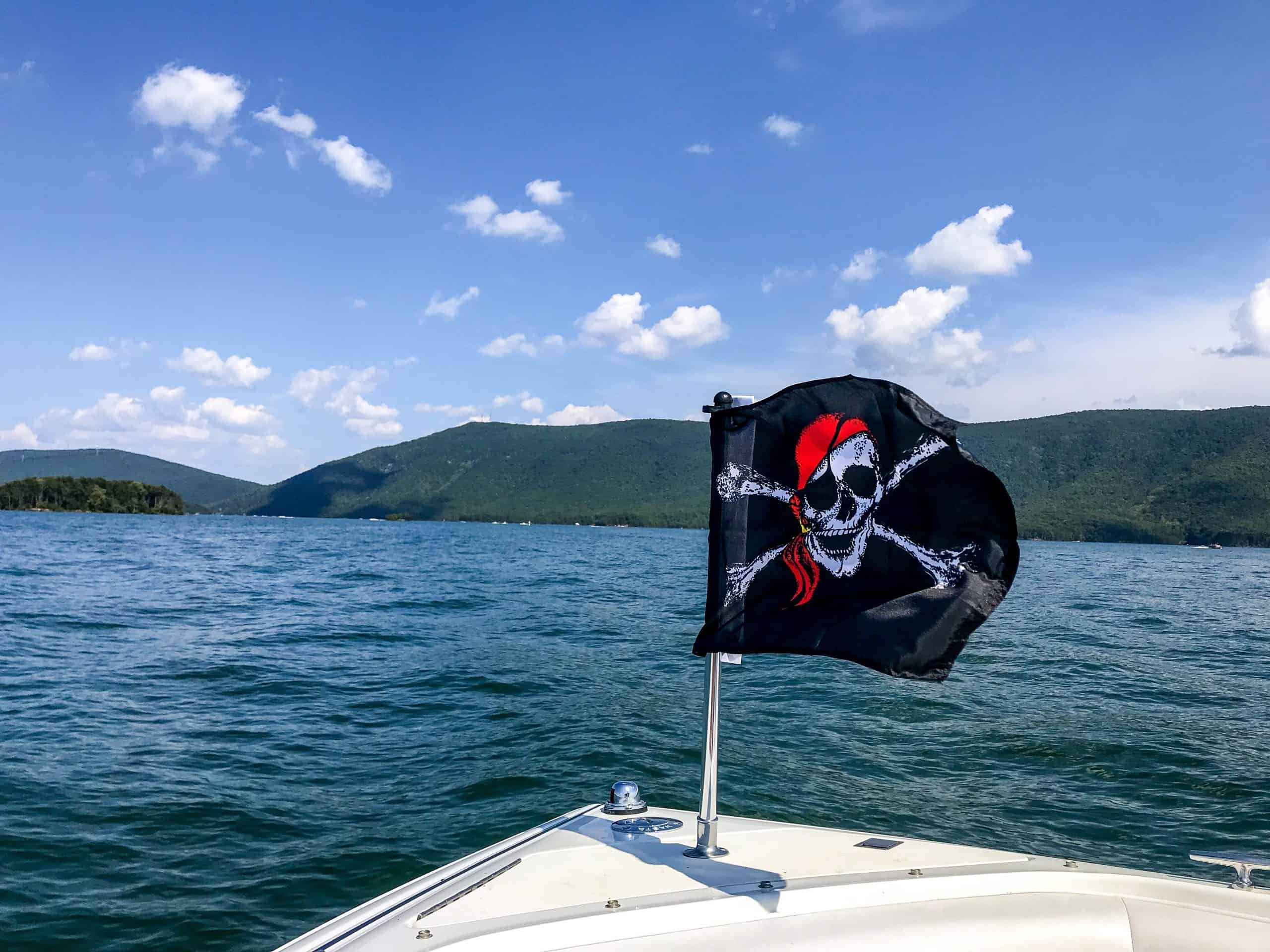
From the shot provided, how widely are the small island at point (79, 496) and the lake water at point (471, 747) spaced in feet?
624

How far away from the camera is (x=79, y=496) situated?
18662cm

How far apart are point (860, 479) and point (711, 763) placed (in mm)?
1916

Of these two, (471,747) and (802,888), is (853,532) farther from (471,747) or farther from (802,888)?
(471,747)

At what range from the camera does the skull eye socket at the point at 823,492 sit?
179 inches

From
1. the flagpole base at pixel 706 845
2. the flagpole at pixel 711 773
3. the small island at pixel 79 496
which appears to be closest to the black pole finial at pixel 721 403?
the flagpole at pixel 711 773

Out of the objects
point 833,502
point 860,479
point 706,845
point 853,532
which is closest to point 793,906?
point 706,845

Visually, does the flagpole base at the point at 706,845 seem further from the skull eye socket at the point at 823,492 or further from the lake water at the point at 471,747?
the lake water at the point at 471,747

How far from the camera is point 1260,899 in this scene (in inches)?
158

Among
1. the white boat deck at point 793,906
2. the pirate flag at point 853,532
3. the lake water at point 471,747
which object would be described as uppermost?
the pirate flag at point 853,532

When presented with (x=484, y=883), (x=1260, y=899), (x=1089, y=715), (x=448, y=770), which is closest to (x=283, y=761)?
(x=448, y=770)

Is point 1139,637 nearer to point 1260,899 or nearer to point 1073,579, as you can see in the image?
point 1260,899

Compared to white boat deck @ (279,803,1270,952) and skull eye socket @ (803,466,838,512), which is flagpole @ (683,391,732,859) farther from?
skull eye socket @ (803,466,838,512)

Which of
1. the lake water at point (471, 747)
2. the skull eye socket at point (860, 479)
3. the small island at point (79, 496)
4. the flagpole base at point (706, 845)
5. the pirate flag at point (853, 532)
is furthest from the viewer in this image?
the small island at point (79, 496)

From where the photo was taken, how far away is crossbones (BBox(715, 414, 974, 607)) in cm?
440
